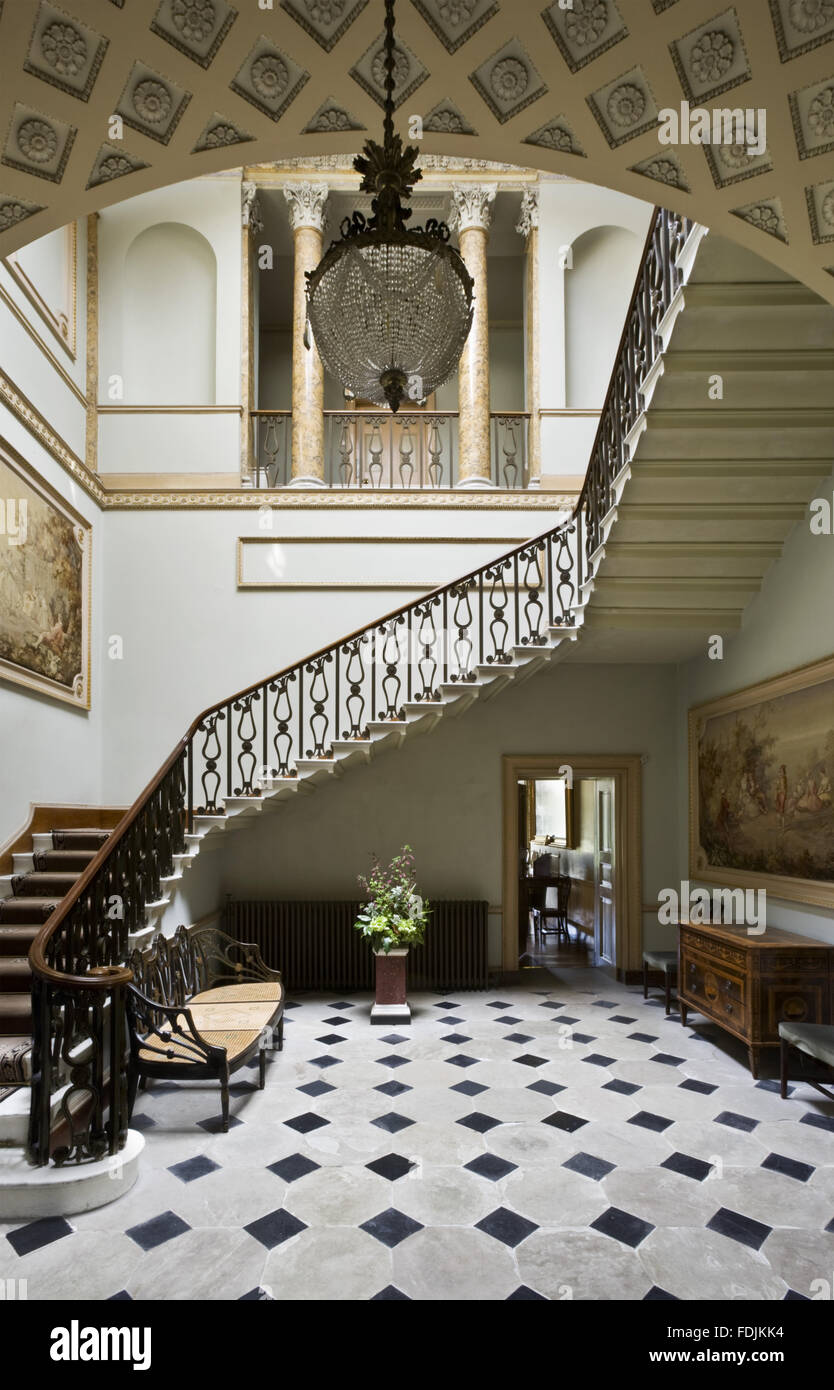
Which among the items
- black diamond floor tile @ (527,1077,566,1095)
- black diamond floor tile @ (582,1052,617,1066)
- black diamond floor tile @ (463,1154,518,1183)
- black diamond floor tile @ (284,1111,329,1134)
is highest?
black diamond floor tile @ (463,1154,518,1183)

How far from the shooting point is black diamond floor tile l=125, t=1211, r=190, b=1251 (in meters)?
3.48

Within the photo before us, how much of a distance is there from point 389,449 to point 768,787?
585cm

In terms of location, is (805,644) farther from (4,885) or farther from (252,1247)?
(4,885)

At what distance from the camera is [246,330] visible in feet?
31.0

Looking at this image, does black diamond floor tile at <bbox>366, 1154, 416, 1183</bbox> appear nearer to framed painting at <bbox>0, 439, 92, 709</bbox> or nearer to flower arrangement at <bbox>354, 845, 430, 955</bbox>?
flower arrangement at <bbox>354, 845, 430, 955</bbox>

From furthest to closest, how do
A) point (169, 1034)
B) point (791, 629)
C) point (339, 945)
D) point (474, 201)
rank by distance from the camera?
point (474, 201) < point (339, 945) < point (791, 629) < point (169, 1034)

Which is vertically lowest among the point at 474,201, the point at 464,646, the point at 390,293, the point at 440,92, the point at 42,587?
the point at 464,646

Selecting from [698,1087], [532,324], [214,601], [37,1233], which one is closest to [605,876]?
[698,1087]

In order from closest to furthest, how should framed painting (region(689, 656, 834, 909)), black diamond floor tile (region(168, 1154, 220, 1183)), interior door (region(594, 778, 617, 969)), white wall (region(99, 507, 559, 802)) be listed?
black diamond floor tile (region(168, 1154, 220, 1183)) < framed painting (region(689, 656, 834, 909)) < white wall (region(99, 507, 559, 802)) < interior door (region(594, 778, 617, 969))

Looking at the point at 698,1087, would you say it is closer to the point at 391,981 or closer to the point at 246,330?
the point at 391,981

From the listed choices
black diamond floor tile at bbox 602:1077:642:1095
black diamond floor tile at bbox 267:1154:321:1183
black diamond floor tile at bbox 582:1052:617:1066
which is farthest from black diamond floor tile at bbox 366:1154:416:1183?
black diamond floor tile at bbox 582:1052:617:1066

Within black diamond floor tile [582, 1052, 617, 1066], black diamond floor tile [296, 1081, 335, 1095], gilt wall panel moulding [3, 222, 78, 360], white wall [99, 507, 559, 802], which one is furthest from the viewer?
white wall [99, 507, 559, 802]

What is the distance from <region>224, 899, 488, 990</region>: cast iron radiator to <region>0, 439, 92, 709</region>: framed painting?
9.09 feet

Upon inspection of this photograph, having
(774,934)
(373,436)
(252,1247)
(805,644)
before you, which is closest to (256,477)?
(373,436)
